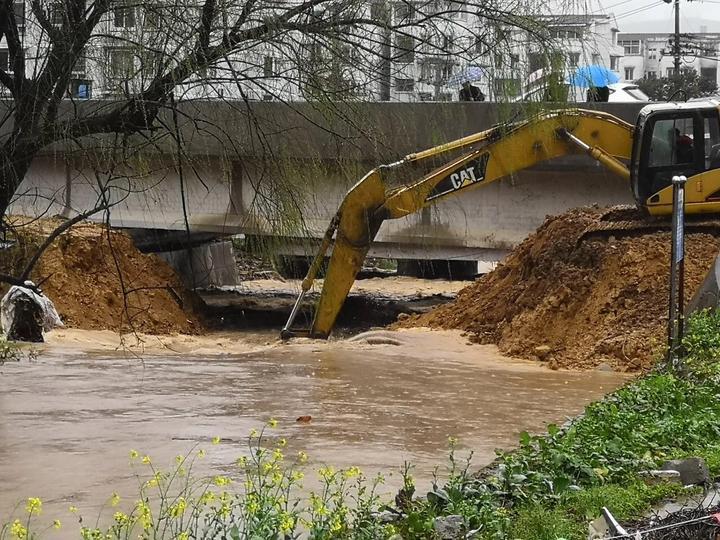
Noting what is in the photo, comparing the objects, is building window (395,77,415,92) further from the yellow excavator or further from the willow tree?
the yellow excavator

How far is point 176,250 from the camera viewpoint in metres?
30.2

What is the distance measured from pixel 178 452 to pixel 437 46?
3731mm

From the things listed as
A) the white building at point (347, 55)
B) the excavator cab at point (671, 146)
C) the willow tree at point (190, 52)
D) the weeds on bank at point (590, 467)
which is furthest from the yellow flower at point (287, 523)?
the excavator cab at point (671, 146)

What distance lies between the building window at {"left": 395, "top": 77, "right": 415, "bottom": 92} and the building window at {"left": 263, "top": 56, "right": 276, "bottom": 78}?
0.89 metres

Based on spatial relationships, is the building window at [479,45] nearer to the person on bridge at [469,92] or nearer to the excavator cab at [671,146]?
the person on bridge at [469,92]

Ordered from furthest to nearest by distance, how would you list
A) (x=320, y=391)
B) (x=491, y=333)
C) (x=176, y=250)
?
(x=176, y=250) → (x=491, y=333) → (x=320, y=391)

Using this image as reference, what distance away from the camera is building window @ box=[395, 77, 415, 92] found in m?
8.02

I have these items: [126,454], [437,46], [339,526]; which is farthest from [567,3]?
[126,454]


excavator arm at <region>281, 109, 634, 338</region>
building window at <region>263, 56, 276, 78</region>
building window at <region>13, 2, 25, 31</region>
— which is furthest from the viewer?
excavator arm at <region>281, 109, 634, 338</region>

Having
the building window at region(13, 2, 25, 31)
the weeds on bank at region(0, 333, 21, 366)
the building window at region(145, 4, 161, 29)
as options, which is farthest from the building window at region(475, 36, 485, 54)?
the weeds on bank at region(0, 333, 21, 366)

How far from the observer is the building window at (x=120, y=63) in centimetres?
733

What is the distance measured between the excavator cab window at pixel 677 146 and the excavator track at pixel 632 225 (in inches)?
27.4

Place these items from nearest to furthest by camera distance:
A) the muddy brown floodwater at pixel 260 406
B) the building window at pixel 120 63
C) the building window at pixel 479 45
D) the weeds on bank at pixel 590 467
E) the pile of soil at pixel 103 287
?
the weeds on bank at pixel 590 467 < the building window at pixel 120 63 < the building window at pixel 479 45 < the muddy brown floodwater at pixel 260 406 < the pile of soil at pixel 103 287

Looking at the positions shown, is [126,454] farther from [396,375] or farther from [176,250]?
[176,250]
